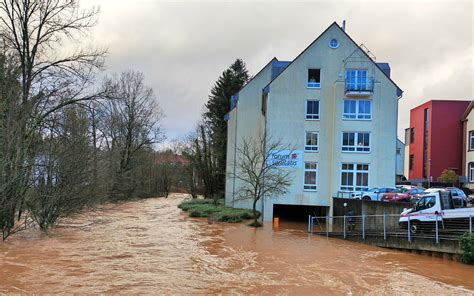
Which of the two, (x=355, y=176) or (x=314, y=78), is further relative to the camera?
(x=314, y=78)

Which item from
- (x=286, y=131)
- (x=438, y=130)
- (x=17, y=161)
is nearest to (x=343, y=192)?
(x=286, y=131)

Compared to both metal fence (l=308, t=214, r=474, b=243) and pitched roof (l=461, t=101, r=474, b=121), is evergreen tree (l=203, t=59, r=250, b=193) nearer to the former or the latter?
metal fence (l=308, t=214, r=474, b=243)

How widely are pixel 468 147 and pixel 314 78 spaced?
27.2 m

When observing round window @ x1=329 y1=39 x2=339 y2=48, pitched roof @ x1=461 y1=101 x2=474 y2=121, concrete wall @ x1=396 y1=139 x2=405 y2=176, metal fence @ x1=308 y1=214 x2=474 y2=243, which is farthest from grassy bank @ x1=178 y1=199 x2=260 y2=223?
pitched roof @ x1=461 y1=101 x2=474 y2=121

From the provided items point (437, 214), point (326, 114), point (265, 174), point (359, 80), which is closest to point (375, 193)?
point (326, 114)

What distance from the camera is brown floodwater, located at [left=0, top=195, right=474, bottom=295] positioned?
14289mm

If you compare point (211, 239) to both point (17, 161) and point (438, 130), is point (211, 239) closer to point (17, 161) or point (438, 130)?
point (17, 161)

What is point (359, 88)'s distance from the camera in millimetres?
36438

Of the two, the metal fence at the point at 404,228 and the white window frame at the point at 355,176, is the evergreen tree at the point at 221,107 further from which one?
the metal fence at the point at 404,228

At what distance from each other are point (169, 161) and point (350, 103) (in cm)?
5224

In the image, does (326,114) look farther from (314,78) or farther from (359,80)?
(359,80)

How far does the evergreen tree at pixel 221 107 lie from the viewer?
5584 centimetres

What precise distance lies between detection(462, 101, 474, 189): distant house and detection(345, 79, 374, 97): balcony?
23.1 meters

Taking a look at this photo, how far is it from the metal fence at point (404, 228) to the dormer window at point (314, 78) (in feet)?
37.5
